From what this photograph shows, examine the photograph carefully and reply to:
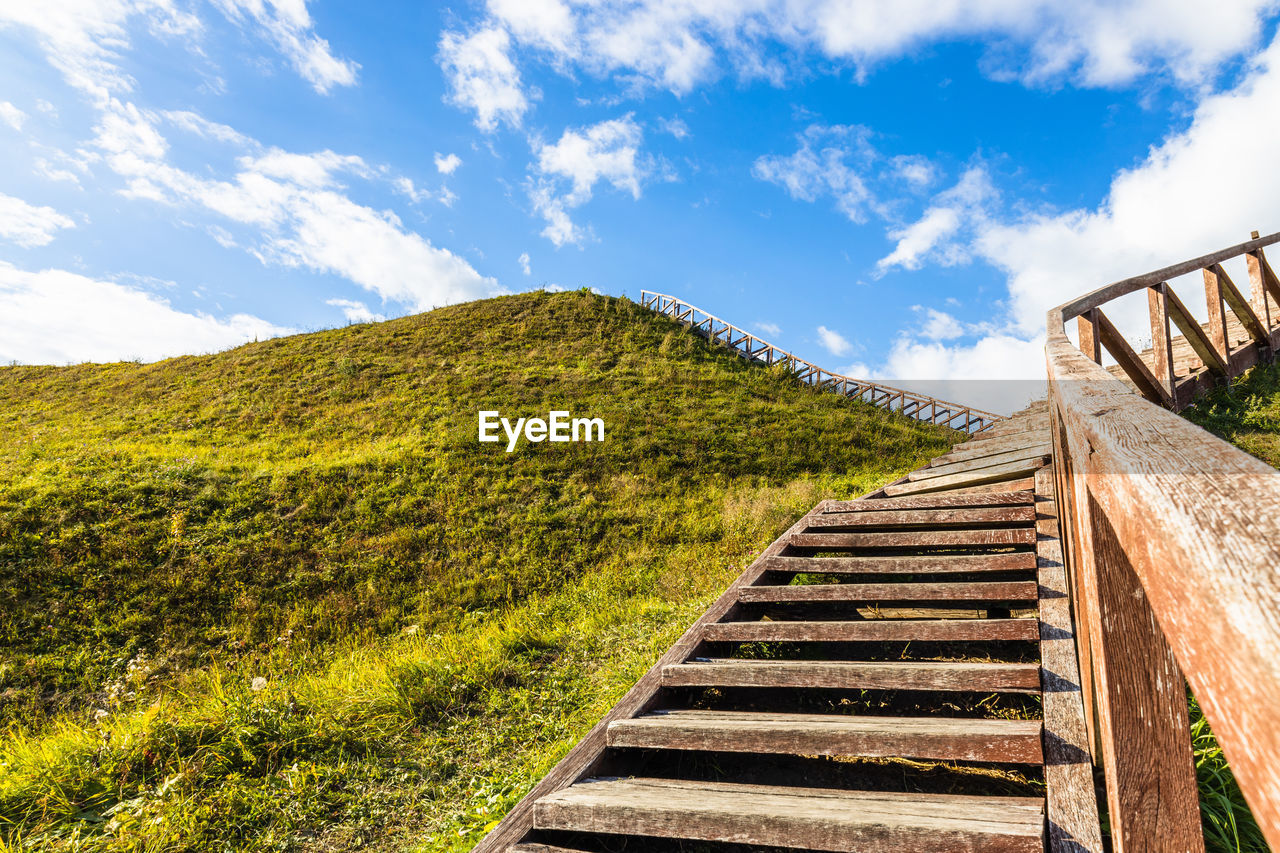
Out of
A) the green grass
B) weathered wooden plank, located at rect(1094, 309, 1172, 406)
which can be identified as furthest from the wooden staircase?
weathered wooden plank, located at rect(1094, 309, 1172, 406)

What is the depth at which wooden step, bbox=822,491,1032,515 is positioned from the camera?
14.5 feet

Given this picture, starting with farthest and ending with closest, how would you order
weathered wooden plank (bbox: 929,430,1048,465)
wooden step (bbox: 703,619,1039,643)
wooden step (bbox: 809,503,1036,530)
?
weathered wooden plank (bbox: 929,430,1048,465)
wooden step (bbox: 809,503,1036,530)
wooden step (bbox: 703,619,1039,643)

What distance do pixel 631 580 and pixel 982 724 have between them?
611cm

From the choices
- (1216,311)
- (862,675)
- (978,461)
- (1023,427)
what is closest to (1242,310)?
(1216,311)

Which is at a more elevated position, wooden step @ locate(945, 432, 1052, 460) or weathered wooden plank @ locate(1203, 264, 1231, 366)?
weathered wooden plank @ locate(1203, 264, 1231, 366)

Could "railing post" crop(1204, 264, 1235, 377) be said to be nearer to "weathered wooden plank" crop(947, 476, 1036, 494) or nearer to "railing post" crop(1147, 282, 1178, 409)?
"railing post" crop(1147, 282, 1178, 409)

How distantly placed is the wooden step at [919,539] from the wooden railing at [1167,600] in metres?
0.83

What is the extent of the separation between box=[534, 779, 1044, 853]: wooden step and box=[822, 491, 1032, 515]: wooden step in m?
2.73

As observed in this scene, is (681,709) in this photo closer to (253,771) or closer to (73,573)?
(253,771)

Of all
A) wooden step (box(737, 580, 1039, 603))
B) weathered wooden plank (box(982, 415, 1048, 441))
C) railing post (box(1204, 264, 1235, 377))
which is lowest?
wooden step (box(737, 580, 1039, 603))

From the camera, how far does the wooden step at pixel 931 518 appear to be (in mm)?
4191

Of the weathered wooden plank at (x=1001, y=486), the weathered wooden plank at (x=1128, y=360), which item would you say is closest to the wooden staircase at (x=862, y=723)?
the weathered wooden plank at (x=1001, y=486)

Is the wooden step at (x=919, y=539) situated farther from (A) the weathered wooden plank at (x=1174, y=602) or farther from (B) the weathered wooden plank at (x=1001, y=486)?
(A) the weathered wooden plank at (x=1174, y=602)

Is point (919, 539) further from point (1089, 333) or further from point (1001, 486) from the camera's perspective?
point (1089, 333)
